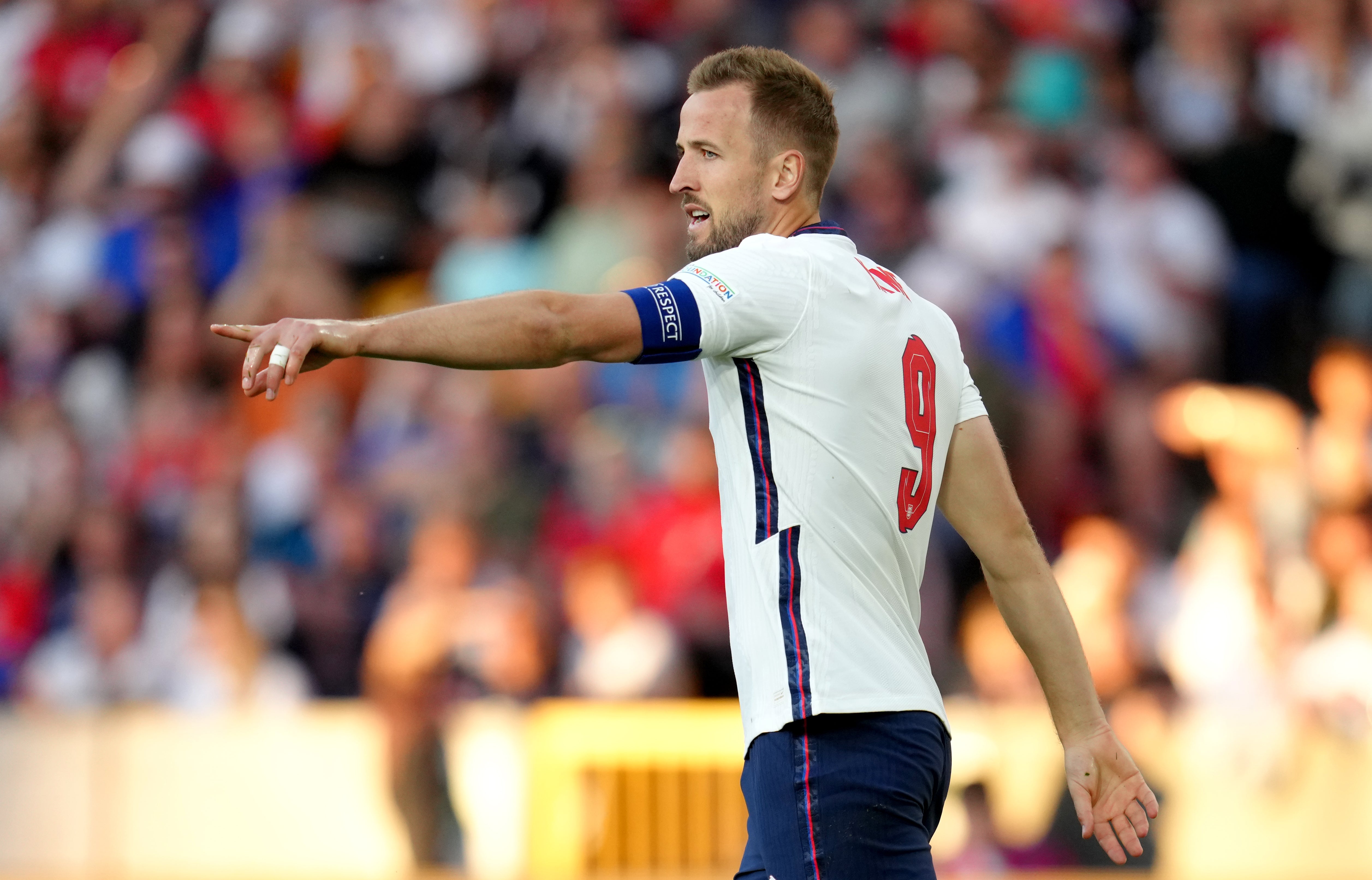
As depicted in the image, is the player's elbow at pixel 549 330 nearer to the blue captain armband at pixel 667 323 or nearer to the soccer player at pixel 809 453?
the soccer player at pixel 809 453

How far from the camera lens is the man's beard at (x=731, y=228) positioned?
3.42 meters

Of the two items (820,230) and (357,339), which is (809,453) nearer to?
(820,230)

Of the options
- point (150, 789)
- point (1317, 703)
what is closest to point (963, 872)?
point (1317, 703)

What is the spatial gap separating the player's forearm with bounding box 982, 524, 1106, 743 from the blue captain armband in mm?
938

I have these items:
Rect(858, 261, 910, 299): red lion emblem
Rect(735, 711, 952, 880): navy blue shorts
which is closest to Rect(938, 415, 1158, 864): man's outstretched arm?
Rect(858, 261, 910, 299): red lion emblem

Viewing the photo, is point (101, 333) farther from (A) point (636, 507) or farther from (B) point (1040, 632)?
(B) point (1040, 632)

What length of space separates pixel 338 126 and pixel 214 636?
3.69 m

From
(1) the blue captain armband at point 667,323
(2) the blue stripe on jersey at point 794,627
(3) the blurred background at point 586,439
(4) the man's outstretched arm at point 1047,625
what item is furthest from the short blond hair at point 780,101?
(3) the blurred background at point 586,439

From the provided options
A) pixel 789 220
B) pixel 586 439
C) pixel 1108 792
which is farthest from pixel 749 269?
pixel 586 439

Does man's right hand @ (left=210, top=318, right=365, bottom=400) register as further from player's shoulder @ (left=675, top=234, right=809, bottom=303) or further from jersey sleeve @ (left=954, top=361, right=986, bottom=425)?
jersey sleeve @ (left=954, top=361, right=986, bottom=425)

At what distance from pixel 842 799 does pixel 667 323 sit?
0.96m

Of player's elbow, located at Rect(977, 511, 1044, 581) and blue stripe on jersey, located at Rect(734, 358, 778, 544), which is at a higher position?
blue stripe on jersey, located at Rect(734, 358, 778, 544)

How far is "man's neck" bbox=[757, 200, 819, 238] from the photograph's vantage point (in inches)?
135

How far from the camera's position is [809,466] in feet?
10.4
